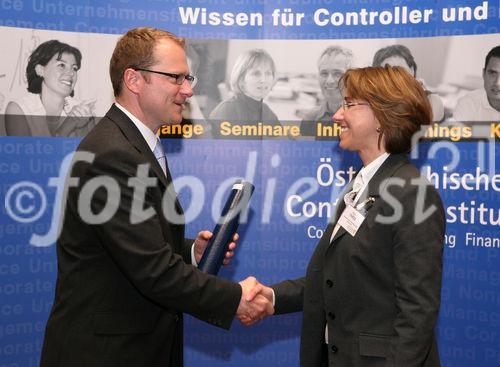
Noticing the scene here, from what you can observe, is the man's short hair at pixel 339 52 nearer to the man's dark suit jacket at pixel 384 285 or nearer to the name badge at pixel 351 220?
the man's dark suit jacket at pixel 384 285

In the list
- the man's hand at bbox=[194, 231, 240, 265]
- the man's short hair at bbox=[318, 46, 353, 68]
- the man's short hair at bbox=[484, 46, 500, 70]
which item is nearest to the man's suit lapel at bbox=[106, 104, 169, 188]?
the man's hand at bbox=[194, 231, 240, 265]

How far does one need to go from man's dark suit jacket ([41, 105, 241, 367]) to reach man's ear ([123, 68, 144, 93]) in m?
0.20

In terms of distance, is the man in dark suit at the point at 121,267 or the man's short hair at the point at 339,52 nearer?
the man in dark suit at the point at 121,267

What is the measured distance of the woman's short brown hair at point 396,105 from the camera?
7.01 ft

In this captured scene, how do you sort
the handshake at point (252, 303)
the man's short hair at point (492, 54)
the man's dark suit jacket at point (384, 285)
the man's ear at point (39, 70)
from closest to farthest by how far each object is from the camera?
the man's dark suit jacket at point (384, 285)
the handshake at point (252, 303)
the man's short hair at point (492, 54)
the man's ear at point (39, 70)

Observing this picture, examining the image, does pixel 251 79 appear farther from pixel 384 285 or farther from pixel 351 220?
pixel 384 285

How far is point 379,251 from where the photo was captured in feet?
6.47

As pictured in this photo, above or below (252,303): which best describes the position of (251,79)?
above

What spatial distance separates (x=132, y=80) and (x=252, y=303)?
1041mm

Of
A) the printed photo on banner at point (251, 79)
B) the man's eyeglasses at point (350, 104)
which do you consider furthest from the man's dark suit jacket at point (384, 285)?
the printed photo on banner at point (251, 79)

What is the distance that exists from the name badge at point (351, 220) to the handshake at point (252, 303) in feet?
1.70

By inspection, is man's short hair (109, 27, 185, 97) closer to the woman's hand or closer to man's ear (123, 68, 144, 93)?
man's ear (123, 68, 144, 93)

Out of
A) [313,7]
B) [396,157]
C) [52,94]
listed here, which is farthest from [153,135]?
[313,7]

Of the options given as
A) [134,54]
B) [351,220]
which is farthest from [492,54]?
[134,54]
